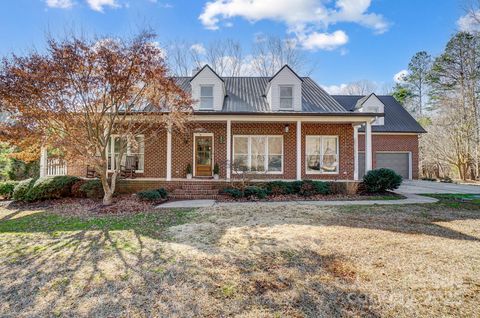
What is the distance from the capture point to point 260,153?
13445mm

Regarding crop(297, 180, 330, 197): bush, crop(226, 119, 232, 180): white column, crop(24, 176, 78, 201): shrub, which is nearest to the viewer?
crop(24, 176, 78, 201): shrub

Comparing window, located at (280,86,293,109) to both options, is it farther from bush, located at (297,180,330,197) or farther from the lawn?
the lawn

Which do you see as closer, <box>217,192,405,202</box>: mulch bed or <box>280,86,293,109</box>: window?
<box>217,192,405,202</box>: mulch bed

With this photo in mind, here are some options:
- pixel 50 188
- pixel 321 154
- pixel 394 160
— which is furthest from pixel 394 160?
pixel 50 188

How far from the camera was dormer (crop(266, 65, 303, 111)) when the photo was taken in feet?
43.3

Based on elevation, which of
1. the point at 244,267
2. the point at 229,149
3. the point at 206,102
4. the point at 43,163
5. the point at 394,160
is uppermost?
the point at 206,102

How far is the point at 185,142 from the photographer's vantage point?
13070mm

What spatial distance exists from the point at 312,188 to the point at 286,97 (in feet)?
17.5

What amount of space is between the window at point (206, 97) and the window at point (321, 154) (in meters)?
5.66

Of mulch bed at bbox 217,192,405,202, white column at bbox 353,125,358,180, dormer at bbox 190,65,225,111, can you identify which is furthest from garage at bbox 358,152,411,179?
dormer at bbox 190,65,225,111

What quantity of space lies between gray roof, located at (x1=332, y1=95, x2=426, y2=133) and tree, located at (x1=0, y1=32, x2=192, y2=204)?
621 inches

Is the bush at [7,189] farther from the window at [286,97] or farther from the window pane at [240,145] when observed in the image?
the window at [286,97]

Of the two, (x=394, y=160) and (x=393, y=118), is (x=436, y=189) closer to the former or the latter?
(x=394, y=160)

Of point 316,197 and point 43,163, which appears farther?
point 43,163
